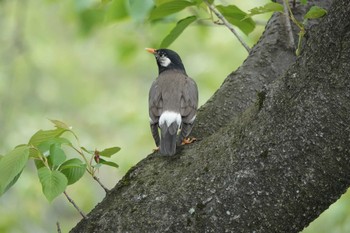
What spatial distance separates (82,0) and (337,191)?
75.2 inches

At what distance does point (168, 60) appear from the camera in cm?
598

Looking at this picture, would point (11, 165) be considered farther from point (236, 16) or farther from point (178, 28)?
point (236, 16)

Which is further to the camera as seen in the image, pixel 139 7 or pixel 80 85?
pixel 80 85

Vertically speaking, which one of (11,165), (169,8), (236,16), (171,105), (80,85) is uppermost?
(80,85)

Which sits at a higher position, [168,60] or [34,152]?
[168,60]

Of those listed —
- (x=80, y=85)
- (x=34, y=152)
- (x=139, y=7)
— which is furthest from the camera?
(x=80, y=85)

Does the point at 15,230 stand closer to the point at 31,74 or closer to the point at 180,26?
the point at 31,74

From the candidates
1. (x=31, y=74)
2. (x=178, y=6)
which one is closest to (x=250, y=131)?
(x=178, y=6)

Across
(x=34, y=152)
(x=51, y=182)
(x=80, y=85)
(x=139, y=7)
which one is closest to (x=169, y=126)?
(x=139, y=7)

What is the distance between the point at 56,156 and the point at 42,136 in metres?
0.20

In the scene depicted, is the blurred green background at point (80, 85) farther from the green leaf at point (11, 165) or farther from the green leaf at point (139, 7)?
the green leaf at point (11, 165)

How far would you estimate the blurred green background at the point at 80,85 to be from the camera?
7.43 meters

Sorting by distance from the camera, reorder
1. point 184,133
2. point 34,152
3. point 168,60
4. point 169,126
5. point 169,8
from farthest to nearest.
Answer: point 168,60
point 169,126
point 184,133
point 169,8
point 34,152

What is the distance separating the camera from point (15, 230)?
7.50 meters
